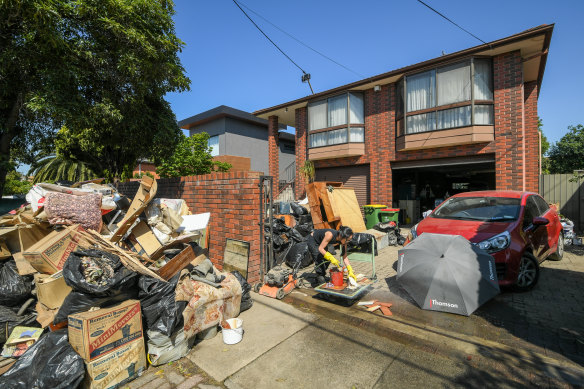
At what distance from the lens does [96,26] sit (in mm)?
5664

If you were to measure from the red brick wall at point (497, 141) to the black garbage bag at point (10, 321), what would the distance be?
33.4 feet

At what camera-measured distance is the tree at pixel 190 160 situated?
15.1 m

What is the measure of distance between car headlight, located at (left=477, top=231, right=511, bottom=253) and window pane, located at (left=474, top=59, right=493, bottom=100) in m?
6.40

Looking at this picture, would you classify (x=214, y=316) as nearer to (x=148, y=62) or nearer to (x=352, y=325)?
(x=352, y=325)

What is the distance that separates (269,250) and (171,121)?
4899mm

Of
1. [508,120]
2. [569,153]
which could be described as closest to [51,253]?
[508,120]

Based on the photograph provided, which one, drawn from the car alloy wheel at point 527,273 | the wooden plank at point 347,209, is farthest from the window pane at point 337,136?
the car alloy wheel at point 527,273

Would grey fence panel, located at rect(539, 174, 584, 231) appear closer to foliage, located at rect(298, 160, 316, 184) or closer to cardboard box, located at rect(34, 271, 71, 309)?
foliage, located at rect(298, 160, 316, 184)

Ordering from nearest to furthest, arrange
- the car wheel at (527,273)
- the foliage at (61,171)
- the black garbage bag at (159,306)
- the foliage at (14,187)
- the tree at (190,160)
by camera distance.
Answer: the black garbage bag at (159,306) → the car wheel at (527,273) → the tree at (190,160) → the foliage at (61,171) → the foliage at (14,187)

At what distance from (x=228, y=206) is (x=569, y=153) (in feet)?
84.1

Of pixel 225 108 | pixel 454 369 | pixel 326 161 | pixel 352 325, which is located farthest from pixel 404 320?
pixel 225 108

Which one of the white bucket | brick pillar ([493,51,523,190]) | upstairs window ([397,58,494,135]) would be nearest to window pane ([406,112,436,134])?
upstairs window ([397,58,494,135])

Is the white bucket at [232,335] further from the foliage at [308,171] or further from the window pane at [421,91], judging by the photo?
the foliage at [308,171]

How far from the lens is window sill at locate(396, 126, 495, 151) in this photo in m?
8.75
